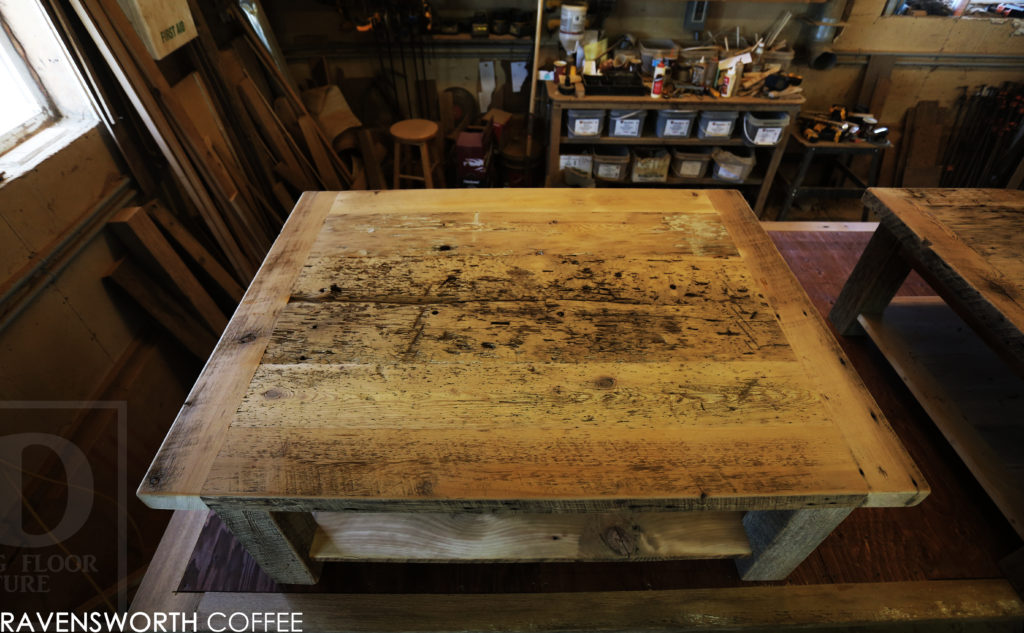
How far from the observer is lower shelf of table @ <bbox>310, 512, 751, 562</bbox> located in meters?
1.14

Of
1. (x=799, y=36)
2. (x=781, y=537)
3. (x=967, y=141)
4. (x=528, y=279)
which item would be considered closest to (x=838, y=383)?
(x=781, y=537)

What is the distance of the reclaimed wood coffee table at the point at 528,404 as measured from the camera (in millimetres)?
857

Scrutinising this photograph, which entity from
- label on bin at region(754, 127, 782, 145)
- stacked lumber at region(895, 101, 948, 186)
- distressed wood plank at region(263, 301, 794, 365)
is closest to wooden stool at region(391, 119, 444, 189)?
label on bin at region(754, 127, 782, 145)

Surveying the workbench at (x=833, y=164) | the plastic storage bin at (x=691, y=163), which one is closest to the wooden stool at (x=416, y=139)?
the plastic storage bin at (x=691, y=163)

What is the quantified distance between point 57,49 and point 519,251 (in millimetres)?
1789

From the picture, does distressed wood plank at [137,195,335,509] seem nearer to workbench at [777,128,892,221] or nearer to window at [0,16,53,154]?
window at [0,16,53,154]

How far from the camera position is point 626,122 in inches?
116

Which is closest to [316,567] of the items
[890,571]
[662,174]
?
[890,571]

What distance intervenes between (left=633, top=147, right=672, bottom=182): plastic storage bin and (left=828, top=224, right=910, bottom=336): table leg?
1.49 meters

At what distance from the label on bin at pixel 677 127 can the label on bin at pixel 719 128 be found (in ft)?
0.41

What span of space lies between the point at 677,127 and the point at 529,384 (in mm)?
2555

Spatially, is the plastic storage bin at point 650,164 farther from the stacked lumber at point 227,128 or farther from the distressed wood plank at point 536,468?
the distressed wood plank at point 536,468

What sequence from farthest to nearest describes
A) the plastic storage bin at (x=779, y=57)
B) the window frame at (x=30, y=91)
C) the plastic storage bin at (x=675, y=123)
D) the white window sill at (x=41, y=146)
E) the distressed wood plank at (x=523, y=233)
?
the plastic storage bin at (x=779, y=57)
the plastic storage bin at (x=675, y=123)
the window frame at (x=30, y=91)
the white window sill at (x=41, y=146)
the distressed wood plank at (x=523, y=233)

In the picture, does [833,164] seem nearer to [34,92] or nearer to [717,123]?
[717,123]
